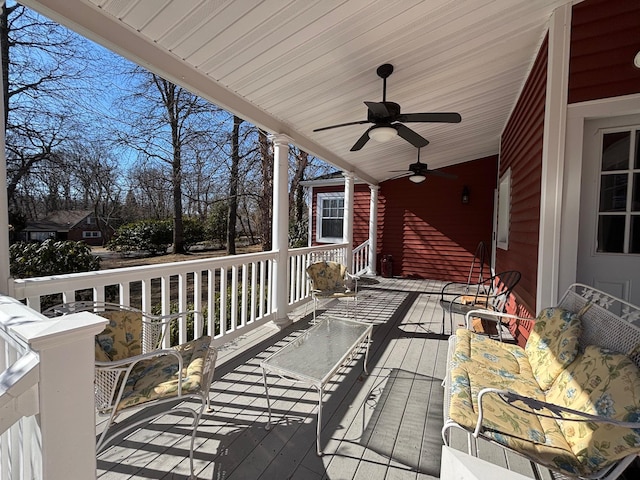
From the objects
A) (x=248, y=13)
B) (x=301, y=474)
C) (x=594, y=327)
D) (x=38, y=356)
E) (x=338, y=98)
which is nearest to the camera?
(x=38, y=356)

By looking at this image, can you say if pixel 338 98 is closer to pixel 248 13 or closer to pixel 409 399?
pixel 248 13

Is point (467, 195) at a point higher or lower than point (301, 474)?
higher

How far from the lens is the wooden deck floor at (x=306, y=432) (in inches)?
66.1

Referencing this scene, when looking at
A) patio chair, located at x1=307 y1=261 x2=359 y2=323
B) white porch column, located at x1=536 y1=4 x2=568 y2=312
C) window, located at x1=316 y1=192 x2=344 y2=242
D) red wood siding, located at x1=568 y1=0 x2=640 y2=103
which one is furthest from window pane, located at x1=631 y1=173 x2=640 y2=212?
window, located at x1=316 y1=192 x2=344 y2=242

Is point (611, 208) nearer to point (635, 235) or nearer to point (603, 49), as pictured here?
point (635, 235)

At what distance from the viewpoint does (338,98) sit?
3457 mm

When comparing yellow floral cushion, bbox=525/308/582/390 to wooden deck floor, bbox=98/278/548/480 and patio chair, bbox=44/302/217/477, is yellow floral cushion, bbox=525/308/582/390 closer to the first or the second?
wooden deck floor, bbox=98/278/548/480

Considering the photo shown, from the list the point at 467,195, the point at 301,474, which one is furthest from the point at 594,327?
the point at 467,195

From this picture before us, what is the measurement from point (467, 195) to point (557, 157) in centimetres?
481

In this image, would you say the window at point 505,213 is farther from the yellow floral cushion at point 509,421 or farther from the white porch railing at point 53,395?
the white porch railing at point 53,395

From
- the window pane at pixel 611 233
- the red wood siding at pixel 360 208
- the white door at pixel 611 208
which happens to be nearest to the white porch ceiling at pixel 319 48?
the white door at pixel 611 208

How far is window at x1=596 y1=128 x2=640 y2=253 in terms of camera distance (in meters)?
2.26

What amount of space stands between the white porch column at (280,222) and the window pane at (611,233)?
10.2 feet

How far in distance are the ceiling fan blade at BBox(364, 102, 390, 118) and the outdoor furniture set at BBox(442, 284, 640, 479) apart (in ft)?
6.86
